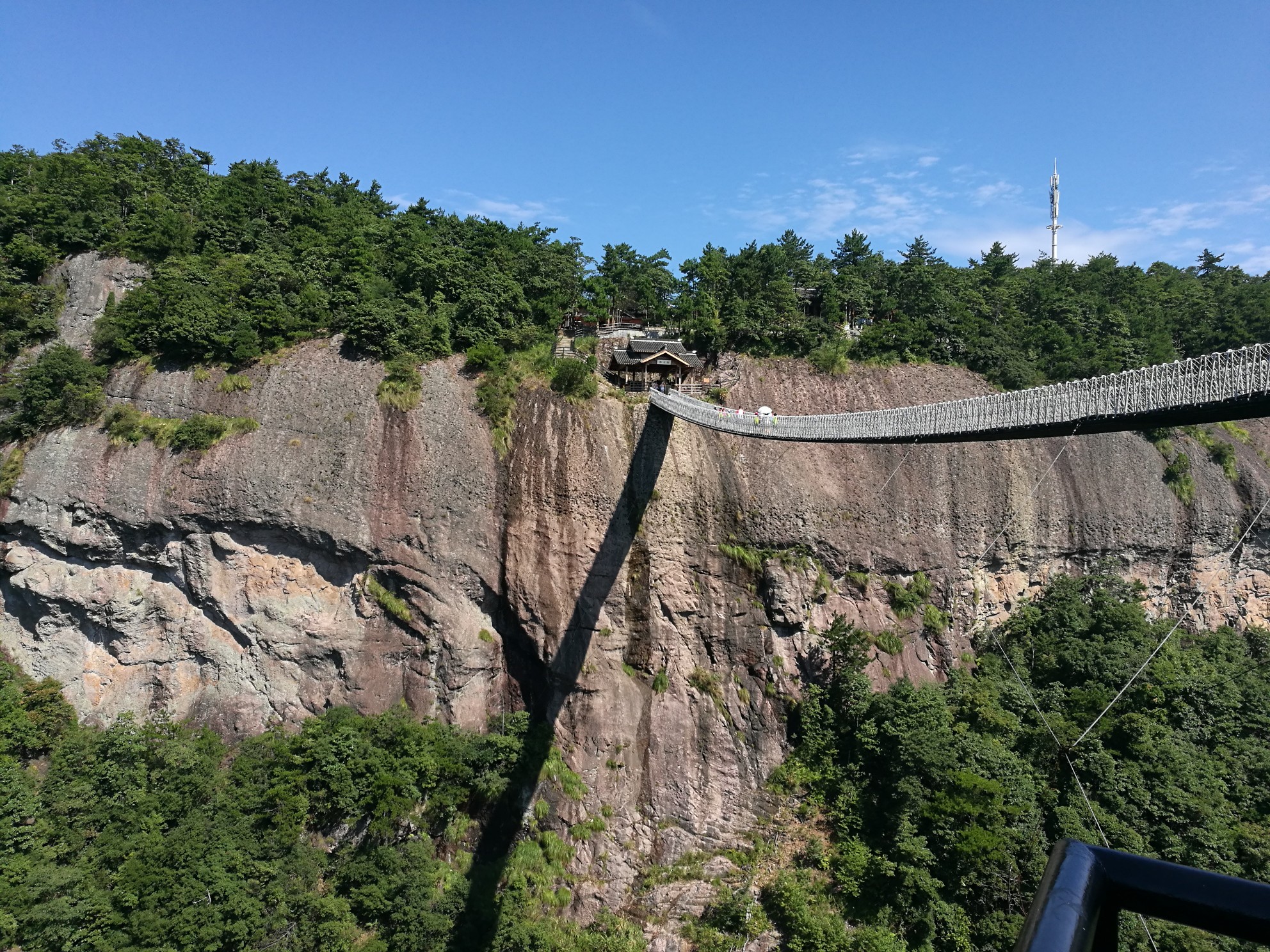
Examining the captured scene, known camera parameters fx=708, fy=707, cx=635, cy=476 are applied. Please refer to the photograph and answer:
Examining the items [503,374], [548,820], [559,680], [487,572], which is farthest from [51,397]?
[548,820]

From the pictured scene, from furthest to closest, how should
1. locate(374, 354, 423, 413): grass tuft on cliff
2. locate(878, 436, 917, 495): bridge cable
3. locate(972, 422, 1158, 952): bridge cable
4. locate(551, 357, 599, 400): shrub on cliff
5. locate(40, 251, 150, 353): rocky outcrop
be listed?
locate(878, 436, 917, 495): bridge cable, locate(551, 357, 599, 400): shrub on cliff, locate(40, 251, 150, 353): rocky outcrop, locate(374, 354, 423, 413): grass tuft on cliff, locate(972, 422, 1158, 952): bridge cable

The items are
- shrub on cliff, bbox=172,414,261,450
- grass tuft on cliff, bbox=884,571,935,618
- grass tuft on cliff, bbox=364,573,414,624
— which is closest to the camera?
shrub on cliff, bbox=172,414,261,450

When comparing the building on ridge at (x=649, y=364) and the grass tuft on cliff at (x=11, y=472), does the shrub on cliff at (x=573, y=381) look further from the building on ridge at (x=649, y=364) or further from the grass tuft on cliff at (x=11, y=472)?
the grass tuft on cliff at (x=11, y=472)

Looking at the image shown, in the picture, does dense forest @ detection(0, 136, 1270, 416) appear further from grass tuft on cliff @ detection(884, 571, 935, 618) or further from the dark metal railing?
the dark metal railing

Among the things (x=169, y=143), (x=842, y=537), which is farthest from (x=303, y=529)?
(x=169, y=143)

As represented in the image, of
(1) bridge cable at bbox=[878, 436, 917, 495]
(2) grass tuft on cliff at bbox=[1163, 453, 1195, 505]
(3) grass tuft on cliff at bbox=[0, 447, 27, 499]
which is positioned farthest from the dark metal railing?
(2) grass tuft on cliff at bbox=[1163, 453, 1195, 505]

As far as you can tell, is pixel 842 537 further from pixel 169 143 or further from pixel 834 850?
pixel 169 143
